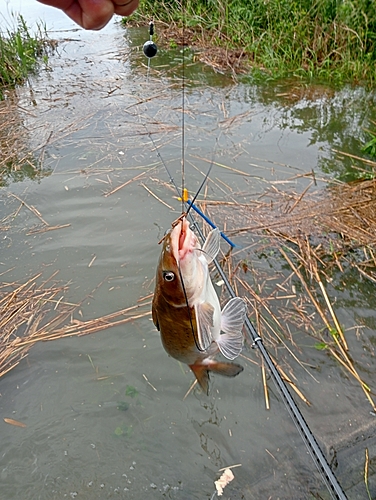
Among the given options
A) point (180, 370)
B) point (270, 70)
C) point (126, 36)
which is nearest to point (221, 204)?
point (180, 370)

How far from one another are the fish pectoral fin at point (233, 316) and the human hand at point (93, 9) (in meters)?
1.19

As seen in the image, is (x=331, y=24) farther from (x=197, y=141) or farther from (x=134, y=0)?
(x=134, y=0)

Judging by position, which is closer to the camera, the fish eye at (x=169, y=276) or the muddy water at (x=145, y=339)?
the fish eye at (x=169, y=276)

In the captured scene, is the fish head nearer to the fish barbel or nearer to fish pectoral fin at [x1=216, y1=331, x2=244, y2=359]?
the fish barbel

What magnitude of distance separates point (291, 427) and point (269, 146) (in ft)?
13.2

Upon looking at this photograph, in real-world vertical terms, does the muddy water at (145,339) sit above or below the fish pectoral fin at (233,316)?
below

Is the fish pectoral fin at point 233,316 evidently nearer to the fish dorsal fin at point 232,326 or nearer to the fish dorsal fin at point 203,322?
the fish dorsal fin at point 232,326

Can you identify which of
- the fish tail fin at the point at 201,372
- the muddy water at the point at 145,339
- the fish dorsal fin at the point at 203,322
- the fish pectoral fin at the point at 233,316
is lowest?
the muddy water at the point at 145,339

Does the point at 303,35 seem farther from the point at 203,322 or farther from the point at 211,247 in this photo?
the point at 203,322

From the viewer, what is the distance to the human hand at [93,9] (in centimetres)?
140

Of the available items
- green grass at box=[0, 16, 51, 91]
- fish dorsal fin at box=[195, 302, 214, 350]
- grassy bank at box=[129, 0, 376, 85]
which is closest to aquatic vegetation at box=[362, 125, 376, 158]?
grassy bank at box=[129, 0, 376, 85]

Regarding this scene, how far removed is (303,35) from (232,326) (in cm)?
757

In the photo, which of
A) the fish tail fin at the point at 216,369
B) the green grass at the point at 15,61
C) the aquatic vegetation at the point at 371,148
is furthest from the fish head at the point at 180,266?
the green grass at the point at 15,61

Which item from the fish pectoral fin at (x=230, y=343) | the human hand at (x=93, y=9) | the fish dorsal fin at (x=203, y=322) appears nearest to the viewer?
the human hand at (x=93, y=9)
